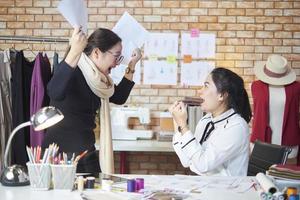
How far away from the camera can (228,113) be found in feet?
8.71

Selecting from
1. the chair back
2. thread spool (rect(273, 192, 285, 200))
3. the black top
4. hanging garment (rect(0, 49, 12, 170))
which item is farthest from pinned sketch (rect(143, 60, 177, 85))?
thread spool (rect(273, 192, 285, 200))

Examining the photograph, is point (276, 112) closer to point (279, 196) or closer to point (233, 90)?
point (233, 90)

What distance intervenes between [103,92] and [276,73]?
202 centimetres

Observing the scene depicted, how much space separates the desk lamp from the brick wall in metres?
2.68

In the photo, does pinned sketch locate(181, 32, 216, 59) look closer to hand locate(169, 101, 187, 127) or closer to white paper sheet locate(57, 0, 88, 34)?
hand locate(169, 101, 187, 127)

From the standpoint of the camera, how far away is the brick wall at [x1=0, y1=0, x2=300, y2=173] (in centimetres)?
462

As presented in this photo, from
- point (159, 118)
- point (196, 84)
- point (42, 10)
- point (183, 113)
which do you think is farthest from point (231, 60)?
point (183, 113)

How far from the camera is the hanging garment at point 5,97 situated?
3453 millimetres

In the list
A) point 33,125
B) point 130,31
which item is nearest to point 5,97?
point 130,31

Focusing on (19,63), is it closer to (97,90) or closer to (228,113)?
(97,90)

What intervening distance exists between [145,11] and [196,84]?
0.88 metres

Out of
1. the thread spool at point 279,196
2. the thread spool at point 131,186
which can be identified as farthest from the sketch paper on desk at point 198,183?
the thread spool at point 279,196

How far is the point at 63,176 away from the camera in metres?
1.96

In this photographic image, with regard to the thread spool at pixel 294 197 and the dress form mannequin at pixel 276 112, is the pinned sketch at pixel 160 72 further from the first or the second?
the thread spool at pixel 294 197
